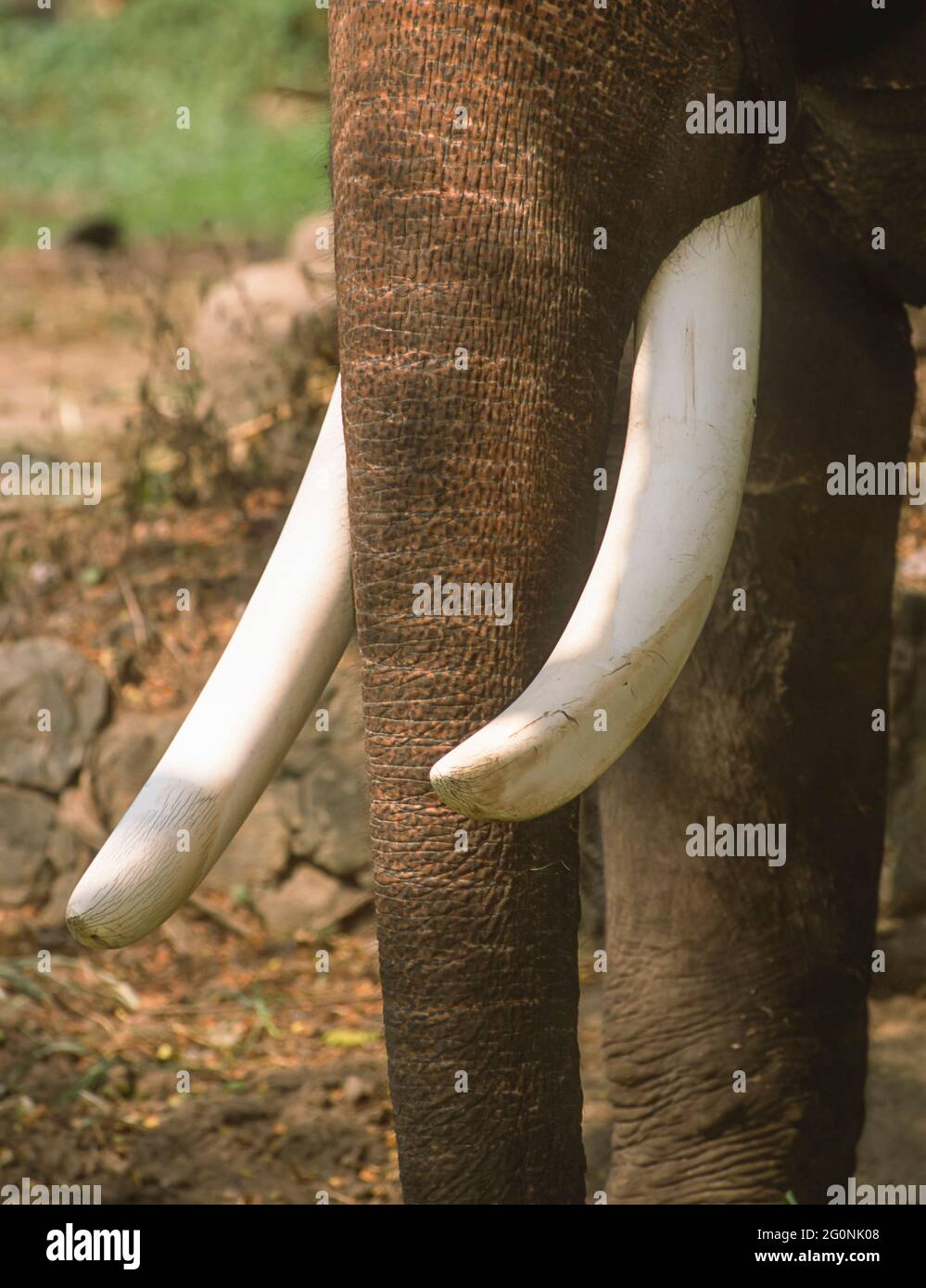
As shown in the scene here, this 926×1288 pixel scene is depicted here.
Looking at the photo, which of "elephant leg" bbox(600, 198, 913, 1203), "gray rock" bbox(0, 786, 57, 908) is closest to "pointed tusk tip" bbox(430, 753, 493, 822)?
"elephant leg" bbox(600, 198, 913, 1203)

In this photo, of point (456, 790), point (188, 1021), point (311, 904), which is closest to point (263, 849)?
point (311, 904)

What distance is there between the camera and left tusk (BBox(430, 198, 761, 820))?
1737 mm

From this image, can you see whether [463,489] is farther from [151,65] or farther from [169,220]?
[151,65]

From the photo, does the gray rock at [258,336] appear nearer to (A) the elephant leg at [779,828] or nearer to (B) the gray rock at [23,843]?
(B) the gray rock at [23,843]

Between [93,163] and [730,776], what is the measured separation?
1196cm

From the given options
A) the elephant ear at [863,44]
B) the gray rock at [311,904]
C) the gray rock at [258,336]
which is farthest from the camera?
the gray rock at [258,336]

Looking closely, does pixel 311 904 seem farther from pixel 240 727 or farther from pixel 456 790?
pixel 456 790

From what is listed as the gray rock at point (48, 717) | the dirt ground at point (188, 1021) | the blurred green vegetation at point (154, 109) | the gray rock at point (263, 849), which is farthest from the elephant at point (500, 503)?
the blurred green vegetation at point (154, 109)

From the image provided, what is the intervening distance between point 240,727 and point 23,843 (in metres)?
3.03

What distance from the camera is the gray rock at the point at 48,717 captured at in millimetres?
4910

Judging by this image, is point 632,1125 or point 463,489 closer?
point 463,489

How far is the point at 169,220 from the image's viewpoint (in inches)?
452

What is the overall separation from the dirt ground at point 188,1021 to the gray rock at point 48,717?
0.47 feet

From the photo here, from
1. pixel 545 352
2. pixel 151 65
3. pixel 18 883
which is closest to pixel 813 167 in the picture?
pixel 545 352
